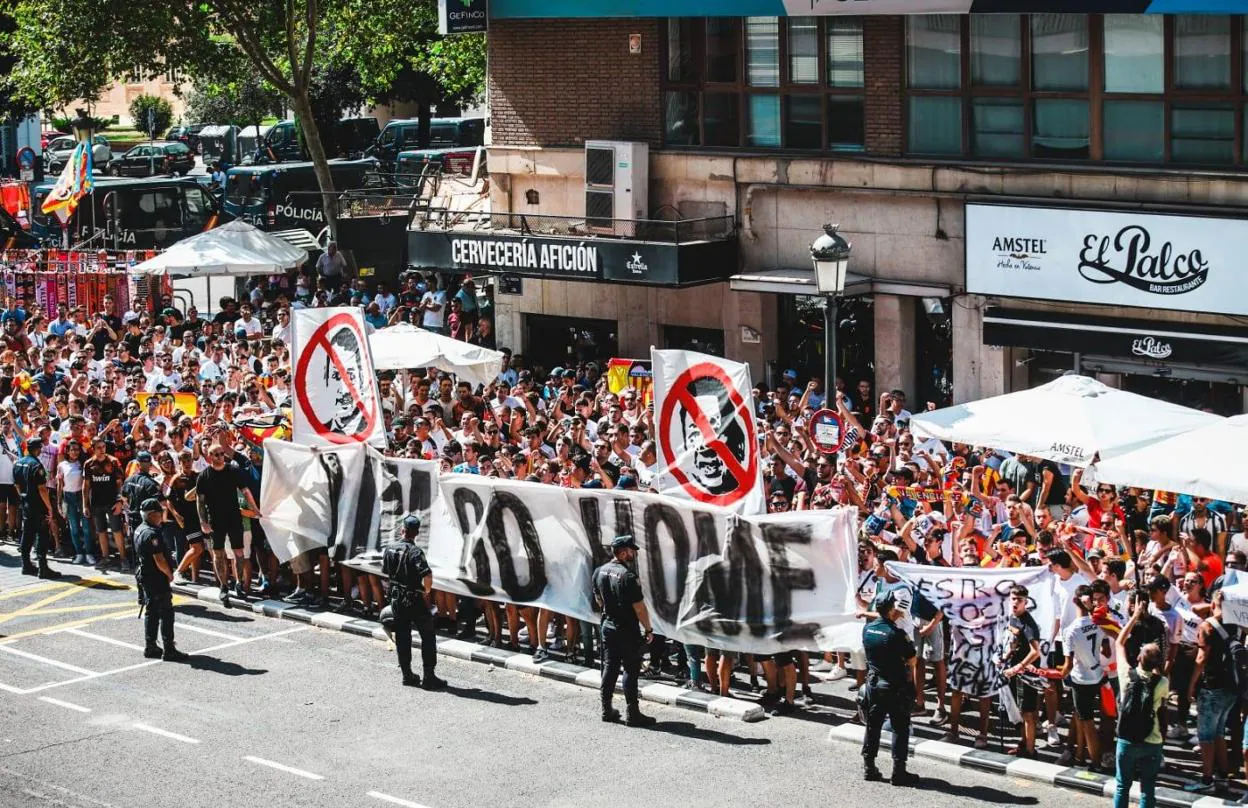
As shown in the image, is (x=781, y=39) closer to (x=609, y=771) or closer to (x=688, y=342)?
(x=688, y=342)

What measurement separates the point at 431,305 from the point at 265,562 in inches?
402

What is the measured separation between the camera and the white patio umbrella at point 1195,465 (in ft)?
47.9

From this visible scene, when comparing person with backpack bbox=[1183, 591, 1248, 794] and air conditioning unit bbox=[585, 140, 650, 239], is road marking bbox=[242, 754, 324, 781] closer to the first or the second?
person with backpack bbox=[1183, 591, 1248, 794]

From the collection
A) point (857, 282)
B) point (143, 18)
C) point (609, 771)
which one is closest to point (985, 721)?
point (609, 771)

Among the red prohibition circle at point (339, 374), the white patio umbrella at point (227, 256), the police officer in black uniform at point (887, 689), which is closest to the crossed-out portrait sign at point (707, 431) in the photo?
the police officer in black uniform at point (887, 689)

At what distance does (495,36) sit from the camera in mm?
28641

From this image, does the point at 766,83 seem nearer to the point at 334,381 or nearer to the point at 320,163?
the point at 334,381

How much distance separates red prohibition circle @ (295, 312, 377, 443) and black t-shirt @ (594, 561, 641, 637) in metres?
4.89

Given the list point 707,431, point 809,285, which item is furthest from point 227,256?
point 707,431

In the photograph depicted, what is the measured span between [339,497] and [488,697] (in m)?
3.70

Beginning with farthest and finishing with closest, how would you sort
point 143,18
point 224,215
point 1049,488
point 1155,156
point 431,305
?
point 224,215, point 143,18, point 431,305, point 1155,156, point 1049,488

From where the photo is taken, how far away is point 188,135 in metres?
72.5

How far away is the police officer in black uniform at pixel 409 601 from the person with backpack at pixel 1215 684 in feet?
22.0

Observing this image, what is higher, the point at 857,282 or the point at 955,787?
the point at 857,282
